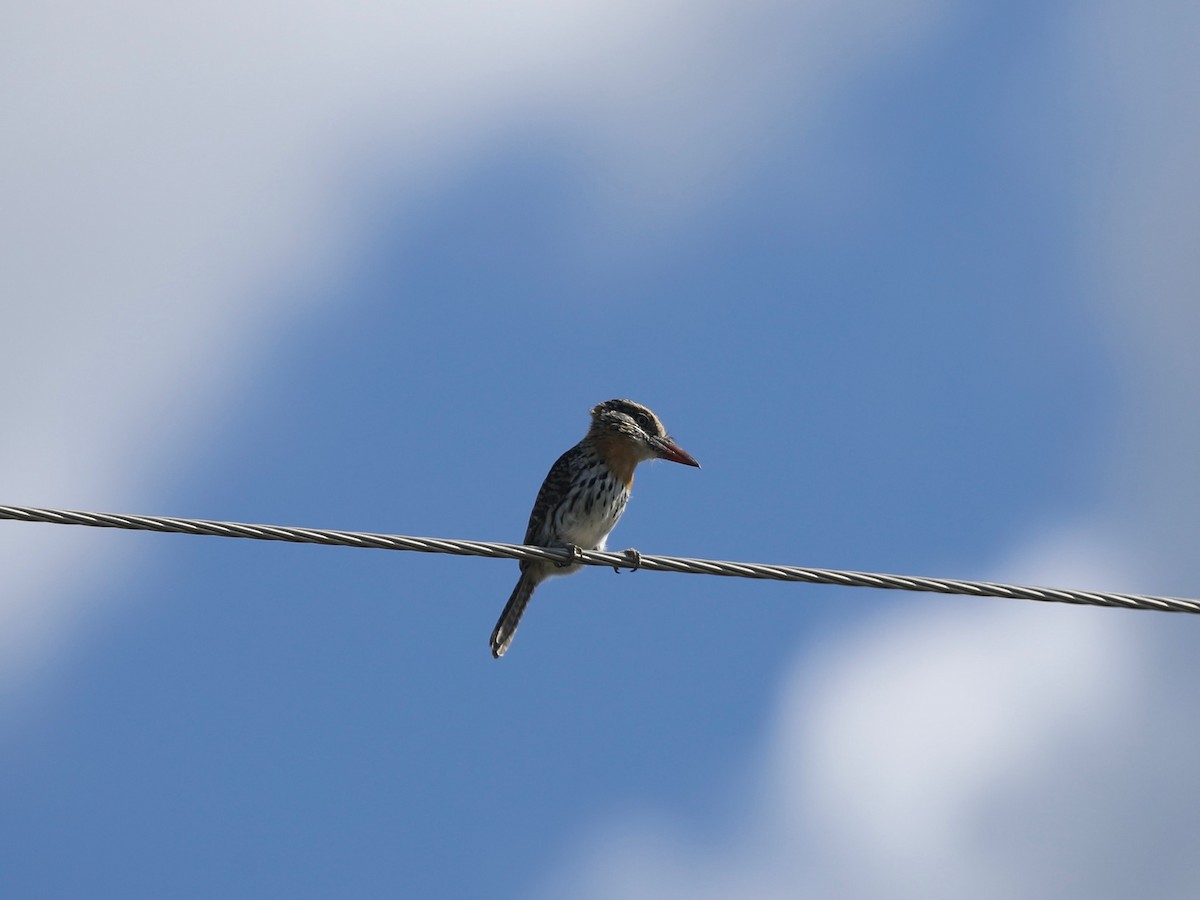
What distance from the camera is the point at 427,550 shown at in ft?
22.8

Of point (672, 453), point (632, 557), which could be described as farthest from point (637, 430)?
point (632, 557)

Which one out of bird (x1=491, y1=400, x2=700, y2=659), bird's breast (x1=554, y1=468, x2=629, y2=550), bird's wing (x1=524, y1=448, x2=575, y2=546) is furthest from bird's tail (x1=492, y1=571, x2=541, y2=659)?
bird's breast (x1=554, y1=468, x2=629, y2=550)

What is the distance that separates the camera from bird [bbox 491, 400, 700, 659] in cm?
1138

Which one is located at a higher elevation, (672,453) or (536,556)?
(672,453)

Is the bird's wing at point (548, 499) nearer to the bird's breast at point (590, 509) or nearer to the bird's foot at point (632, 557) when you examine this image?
the bird's breast at point (590, 509)

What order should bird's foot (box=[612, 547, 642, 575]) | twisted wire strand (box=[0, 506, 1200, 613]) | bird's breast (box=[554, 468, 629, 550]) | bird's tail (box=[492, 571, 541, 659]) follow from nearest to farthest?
1. twisted wire strand (box=[0, 506, 1200, 613])
2. bird's foot (box=[612, 547, 642, 575])
3. bird's breast (box=[554, 468, 629, 550])
4. bird's tail (box=[492, 571, 541, 659])

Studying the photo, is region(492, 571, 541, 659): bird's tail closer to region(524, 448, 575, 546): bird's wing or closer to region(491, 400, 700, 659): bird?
region(491, 400, 700, 659): bird

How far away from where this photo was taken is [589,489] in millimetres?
11406

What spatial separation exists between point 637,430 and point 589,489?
67 cm

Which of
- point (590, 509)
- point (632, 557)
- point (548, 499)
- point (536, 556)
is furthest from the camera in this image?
point (548, 499)

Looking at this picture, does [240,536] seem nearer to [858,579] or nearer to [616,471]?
[858,579]

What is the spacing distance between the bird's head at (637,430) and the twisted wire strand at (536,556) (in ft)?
13.5

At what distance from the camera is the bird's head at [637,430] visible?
11656 millimetres

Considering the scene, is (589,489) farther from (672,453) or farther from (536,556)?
(536,556)
